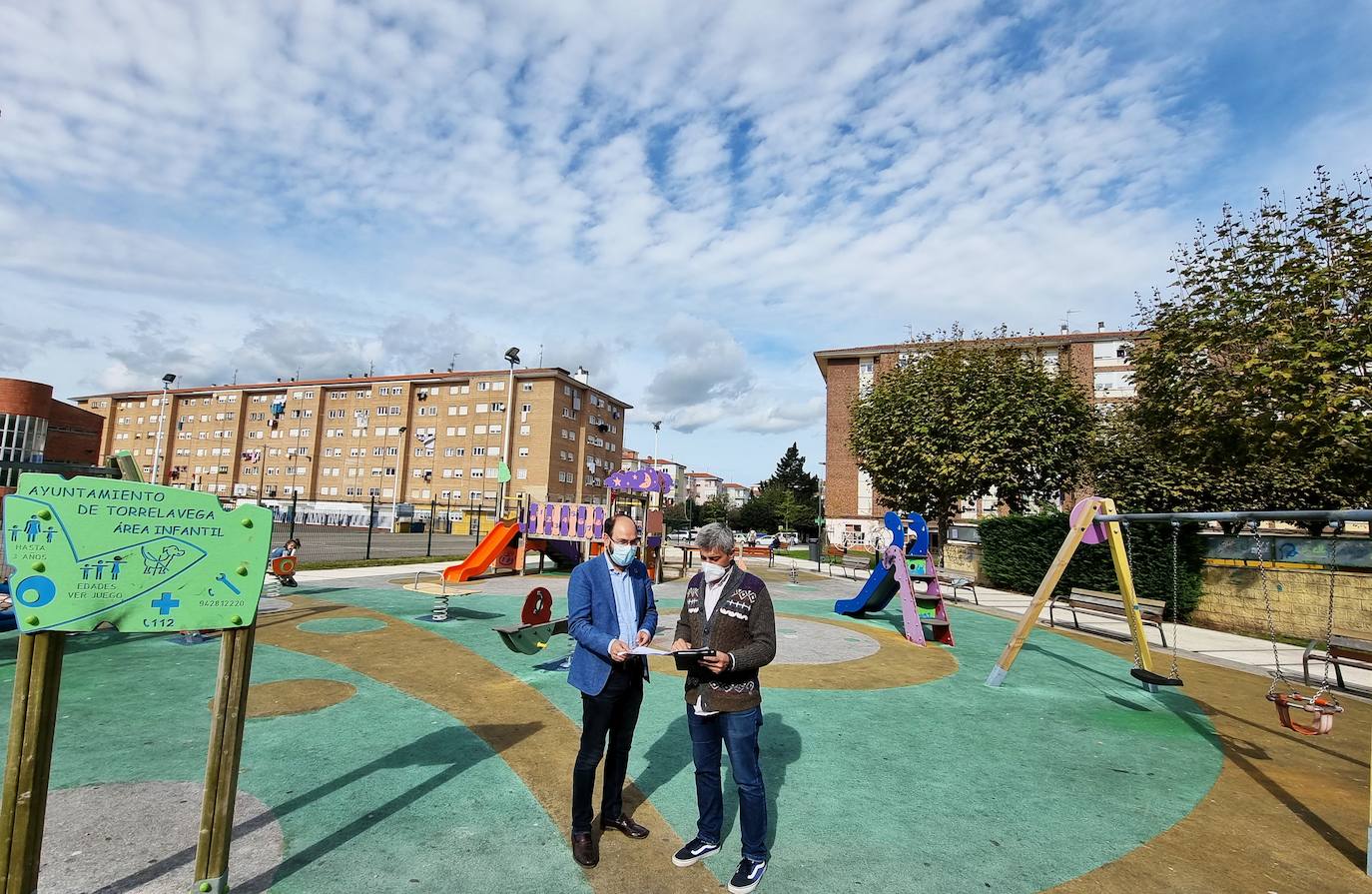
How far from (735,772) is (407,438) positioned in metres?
74.9

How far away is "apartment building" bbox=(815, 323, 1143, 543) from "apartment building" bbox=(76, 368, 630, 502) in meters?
29.3

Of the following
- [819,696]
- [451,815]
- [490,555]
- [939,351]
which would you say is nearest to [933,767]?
[819,696]

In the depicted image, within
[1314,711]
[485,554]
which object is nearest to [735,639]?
[1314,711]

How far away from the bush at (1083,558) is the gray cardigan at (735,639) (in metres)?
14.9

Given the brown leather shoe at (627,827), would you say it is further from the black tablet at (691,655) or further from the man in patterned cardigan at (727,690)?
the black tablet at (691,655)

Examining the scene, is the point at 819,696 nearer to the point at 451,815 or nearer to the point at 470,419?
the point at 451,815

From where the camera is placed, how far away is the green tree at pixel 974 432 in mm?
21031

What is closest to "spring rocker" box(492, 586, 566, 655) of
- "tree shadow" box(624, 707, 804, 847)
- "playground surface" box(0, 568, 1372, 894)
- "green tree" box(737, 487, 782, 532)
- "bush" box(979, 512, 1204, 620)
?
"playground surface" box(0, 568, 1372, 894)

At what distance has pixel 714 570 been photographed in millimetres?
3605

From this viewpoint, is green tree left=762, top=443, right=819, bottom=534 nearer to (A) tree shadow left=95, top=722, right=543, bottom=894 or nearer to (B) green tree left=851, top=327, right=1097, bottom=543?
(B) green tree left=851, top=327, right=1097, bottom=543

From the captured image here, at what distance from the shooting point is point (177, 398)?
8719 cm

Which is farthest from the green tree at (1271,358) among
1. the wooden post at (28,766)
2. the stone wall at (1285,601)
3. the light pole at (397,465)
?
the light pole at (397,465)

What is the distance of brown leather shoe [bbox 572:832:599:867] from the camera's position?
3448 mm

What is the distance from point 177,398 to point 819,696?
107m
